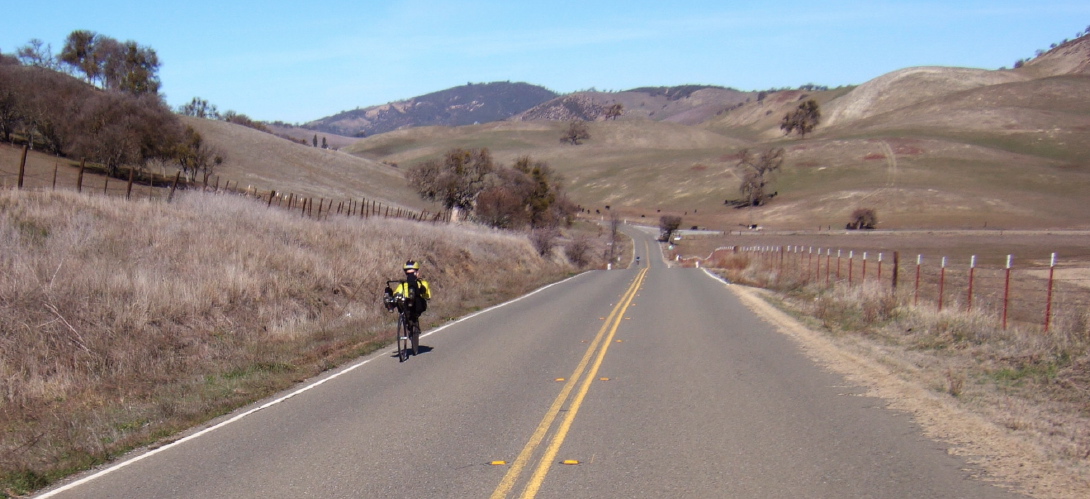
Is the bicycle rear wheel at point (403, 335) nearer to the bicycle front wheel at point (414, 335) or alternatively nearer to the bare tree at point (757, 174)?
the bicycle front wheel at point (414, 335)

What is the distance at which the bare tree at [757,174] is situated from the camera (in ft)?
409

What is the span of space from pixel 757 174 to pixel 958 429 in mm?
121939

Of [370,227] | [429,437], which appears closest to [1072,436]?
[429,437]

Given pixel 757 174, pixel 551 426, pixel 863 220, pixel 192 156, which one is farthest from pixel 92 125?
pixel 757 174

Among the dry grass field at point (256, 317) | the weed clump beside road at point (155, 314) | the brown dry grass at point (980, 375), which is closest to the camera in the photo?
the brown dry grass at point (980, 375)

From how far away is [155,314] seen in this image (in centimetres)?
1366

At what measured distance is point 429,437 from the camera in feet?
26.7

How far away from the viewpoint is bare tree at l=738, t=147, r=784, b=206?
409 ft

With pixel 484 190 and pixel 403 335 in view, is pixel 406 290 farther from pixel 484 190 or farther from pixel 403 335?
pixel 484 190

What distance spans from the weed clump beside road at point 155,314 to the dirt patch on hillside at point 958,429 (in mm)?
7733

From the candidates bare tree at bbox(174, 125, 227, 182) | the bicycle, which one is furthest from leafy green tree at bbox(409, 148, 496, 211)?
the bicycle

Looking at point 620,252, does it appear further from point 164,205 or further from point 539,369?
point 539,369

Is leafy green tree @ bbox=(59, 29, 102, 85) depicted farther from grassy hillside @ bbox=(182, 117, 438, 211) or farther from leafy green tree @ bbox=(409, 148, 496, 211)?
leafy green tree @ bbox=(409, 148, 496, 211)

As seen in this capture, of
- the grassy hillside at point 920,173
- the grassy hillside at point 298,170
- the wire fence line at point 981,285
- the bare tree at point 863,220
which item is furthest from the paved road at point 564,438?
the bare tree at point 863,220
